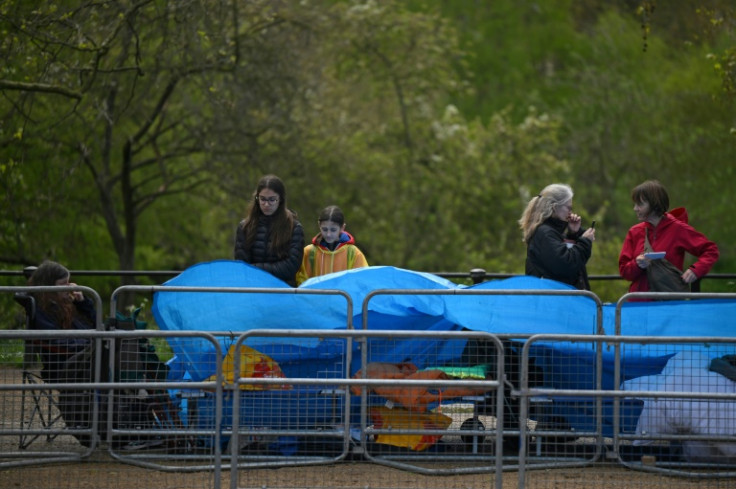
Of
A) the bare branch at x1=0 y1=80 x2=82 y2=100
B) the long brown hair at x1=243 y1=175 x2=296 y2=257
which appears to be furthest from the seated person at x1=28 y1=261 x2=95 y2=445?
the bare branch at x1=0 y1=80 x2=82 y2=100

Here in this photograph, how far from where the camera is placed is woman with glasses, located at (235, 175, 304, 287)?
9.54 metres

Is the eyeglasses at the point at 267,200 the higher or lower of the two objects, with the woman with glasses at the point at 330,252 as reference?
higher

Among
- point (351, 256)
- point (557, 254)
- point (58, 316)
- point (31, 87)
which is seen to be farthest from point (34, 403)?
point (31, 87)

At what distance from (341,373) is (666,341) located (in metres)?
2.49

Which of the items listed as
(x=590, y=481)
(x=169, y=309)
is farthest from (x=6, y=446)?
(x=590, y=481)

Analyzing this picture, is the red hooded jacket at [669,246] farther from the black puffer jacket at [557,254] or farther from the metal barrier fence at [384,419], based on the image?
the metal barrier fence at [384,419]

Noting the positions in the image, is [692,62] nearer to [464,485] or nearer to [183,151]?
[183,151]

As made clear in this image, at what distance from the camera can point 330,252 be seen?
9906 mm

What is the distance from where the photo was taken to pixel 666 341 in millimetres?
7449

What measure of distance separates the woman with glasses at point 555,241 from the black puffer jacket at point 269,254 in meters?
1.92

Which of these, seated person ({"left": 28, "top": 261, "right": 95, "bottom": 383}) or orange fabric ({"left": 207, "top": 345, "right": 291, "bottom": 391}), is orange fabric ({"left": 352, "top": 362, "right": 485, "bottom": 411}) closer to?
orange fabric ({"left": 207, "top": 345, "right": 291, "bottom": 391})

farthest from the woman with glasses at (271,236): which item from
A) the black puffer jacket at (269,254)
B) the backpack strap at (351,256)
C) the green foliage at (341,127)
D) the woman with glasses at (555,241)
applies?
the green foliage at (341,127)

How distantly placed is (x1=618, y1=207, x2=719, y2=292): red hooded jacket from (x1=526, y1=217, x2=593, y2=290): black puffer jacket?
0.41 m

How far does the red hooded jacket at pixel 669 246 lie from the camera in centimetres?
936
